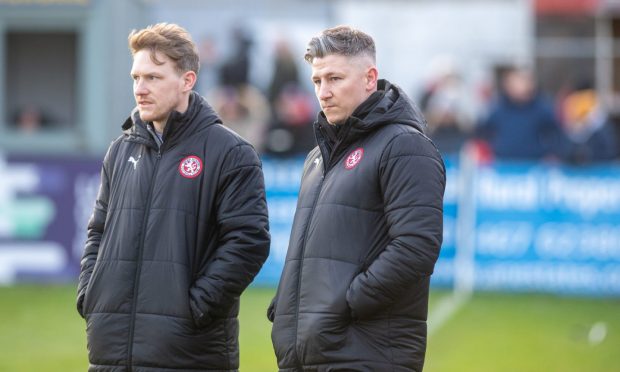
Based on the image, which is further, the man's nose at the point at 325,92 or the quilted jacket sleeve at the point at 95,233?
the quilted jacket sleeve at the point at 95,233

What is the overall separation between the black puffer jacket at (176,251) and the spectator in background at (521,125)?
36.6ft

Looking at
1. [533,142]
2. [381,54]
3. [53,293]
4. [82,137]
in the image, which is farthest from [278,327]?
[381,54]

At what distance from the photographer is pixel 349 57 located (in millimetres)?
5473

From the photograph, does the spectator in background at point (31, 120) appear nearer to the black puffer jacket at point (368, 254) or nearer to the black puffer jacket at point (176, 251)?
the black puffer jacket at point (176, 251)

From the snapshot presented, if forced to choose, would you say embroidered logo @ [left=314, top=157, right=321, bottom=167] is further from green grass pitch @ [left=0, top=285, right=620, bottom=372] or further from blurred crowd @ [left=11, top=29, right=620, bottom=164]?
blurred crowd @ [left=11, top=29, right=620, bottom=164]

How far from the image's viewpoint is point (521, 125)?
16641 millimetres

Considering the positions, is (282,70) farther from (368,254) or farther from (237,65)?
(368,254)

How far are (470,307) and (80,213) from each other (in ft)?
16.4

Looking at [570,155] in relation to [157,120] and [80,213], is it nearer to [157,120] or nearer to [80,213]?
[80,213]

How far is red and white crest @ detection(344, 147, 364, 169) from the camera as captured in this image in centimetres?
544

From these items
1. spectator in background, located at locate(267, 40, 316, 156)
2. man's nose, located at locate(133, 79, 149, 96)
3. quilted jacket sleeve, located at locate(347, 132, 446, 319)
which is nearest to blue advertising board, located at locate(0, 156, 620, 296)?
spectator in background, located at locate(267, 40, 316, 156)

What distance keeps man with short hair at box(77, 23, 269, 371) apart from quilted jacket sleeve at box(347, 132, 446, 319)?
73 cm

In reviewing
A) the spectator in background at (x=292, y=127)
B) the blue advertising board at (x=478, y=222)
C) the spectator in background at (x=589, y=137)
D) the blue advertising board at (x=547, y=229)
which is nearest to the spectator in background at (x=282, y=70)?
the spectator in background at (x=292, y=127)

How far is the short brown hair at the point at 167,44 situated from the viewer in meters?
5.76
